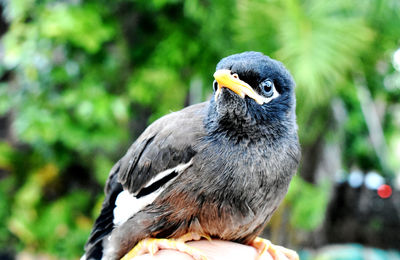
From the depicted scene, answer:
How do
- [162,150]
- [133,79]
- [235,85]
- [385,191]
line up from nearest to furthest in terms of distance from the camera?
1. [235,85]
2. [162,150]
3. [133,79]
4. [385,191]

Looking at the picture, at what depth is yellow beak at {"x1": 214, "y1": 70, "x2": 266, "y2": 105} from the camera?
5.04 feet

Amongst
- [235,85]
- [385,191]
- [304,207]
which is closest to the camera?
[235,85]

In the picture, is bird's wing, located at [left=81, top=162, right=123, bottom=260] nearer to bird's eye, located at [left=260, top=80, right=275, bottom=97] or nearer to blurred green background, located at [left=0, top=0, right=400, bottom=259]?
bird's eye, located at [left=260, top=80, right=275, bottom=97]

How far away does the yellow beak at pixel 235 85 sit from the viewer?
1.54 meters

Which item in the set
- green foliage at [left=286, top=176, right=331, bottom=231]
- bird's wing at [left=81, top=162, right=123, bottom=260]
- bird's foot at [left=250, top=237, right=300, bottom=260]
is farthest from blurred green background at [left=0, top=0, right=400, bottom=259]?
bird's wing at [left=81, top=162, right=123, bottom=260]

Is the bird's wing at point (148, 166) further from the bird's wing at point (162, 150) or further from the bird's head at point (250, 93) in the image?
the bird's head at point (250, 93)

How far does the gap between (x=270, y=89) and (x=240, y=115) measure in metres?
0.17

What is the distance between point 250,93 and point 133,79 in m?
3.27

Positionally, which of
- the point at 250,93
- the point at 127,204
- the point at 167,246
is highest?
the point at 250,93

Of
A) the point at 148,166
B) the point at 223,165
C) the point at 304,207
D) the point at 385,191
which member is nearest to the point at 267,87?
the point at 223,165

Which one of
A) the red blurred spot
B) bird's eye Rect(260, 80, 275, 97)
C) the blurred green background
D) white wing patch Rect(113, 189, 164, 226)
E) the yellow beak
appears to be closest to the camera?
the yellow beak

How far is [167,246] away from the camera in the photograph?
1709 millimetres

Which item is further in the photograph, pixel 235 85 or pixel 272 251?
pixel 272 251

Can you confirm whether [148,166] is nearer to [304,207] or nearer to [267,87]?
[267,87]
